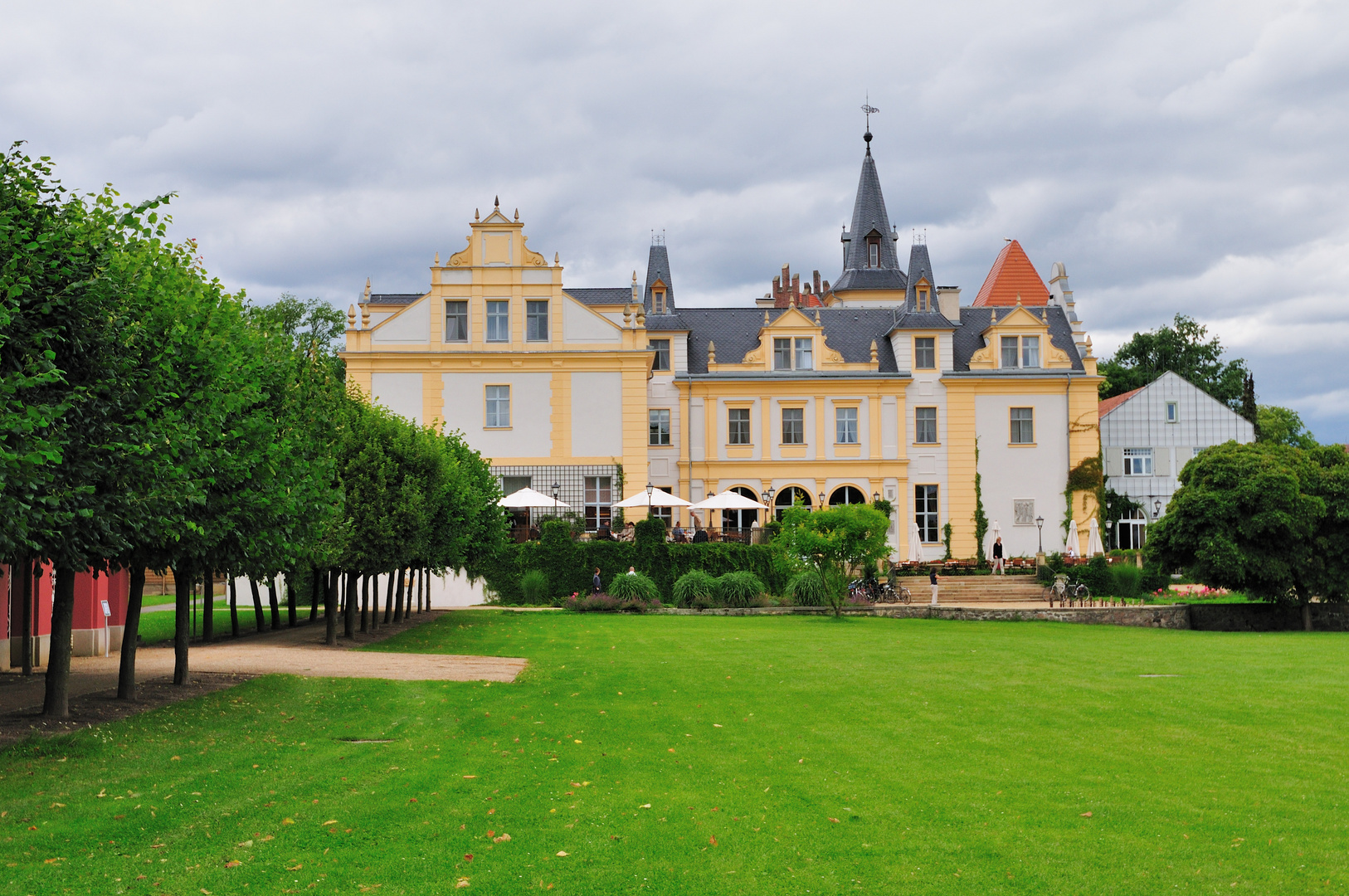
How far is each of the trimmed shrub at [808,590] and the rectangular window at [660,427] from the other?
16.5m

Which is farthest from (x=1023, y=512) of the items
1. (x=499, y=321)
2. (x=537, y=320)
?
(x=499, y=321)

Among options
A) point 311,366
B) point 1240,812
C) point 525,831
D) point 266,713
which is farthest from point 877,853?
point 311,366

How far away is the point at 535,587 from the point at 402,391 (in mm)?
12560

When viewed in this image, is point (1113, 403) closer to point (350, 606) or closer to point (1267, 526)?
point (1267, 526)

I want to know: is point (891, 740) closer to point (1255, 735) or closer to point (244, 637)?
point (1255, 735)

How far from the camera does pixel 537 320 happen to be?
46.5 m

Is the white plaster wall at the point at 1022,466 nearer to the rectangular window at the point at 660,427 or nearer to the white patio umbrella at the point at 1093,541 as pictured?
the white patio umbrella at the point at 1093,541

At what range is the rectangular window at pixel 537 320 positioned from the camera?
46406 millimetres

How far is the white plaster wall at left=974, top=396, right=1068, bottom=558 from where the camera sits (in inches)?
2004

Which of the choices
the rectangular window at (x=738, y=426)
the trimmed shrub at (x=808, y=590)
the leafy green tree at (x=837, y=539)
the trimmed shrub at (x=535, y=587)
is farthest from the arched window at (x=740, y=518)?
the leafy green tree at (x=837, y=539)

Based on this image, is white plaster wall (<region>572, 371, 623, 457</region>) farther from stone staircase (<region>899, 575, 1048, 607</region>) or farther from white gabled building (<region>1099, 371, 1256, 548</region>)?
white gabled building (<region>1099, 371, 1256, 548</region>)

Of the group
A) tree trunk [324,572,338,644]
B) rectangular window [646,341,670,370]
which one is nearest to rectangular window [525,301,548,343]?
rectangular window [646,341,670,370]

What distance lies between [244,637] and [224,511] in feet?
43.5

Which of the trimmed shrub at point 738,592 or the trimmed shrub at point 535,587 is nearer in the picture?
the trimmed shrub at point 738,592
